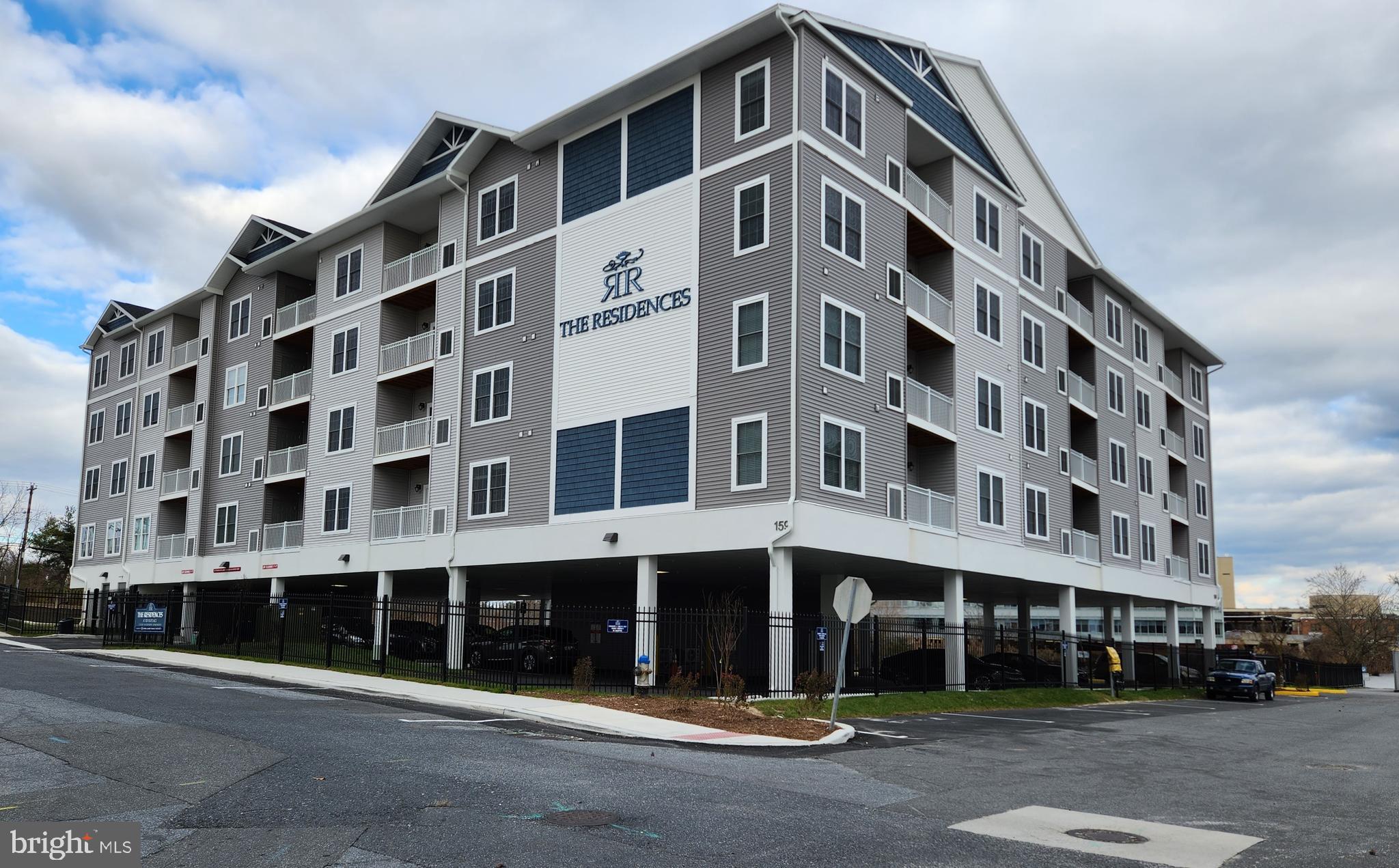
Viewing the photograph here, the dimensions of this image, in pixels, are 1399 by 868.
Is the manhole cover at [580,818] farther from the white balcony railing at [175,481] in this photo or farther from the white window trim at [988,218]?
the white balcony railing at [175,481]

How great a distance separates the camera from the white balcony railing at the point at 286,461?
44.3m

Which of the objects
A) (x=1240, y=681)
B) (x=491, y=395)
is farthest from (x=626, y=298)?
(x=1240, y=681)

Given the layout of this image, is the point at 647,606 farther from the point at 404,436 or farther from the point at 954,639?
the point at 404,436

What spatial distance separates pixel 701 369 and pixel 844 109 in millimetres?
8320

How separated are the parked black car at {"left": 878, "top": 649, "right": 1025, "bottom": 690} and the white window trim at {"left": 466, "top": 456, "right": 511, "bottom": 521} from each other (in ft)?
42.8

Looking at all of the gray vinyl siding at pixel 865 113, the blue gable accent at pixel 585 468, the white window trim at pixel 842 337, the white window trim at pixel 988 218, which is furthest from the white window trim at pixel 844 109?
the blue gable accent at pixel 585 468

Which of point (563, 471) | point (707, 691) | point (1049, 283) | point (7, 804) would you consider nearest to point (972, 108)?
point (1049, 283)

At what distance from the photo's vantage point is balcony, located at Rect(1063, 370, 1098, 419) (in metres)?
43.6

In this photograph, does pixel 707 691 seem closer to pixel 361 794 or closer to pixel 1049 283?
pixel 361 794

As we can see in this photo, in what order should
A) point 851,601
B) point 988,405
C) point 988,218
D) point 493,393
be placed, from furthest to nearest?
point 988,218, point 988,405, point 493,393, point 851,601

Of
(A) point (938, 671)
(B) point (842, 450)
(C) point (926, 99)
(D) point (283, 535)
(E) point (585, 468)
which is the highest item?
(C) point (926, 99)

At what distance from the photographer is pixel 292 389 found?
45.5m

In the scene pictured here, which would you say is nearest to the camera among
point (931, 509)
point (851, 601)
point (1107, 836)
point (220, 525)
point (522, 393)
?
point (1107, 836)

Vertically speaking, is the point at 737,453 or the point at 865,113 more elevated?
the point at 865,113
